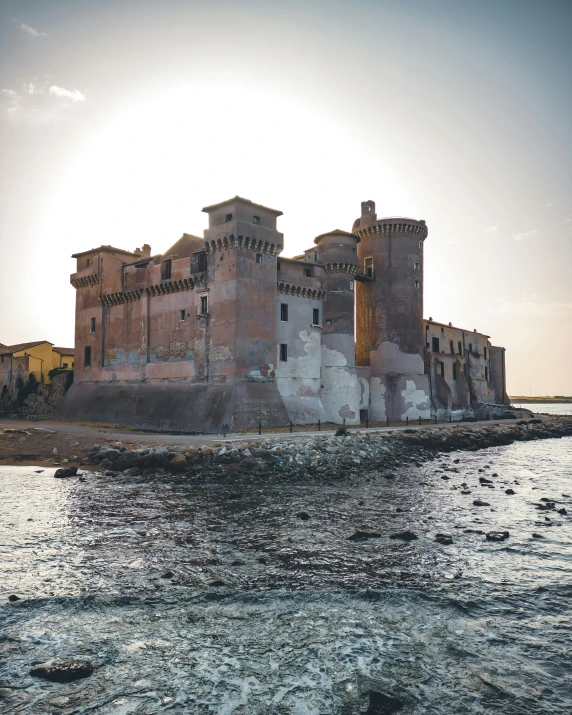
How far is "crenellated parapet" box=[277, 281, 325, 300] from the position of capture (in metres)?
33.7

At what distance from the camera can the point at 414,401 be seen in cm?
4094

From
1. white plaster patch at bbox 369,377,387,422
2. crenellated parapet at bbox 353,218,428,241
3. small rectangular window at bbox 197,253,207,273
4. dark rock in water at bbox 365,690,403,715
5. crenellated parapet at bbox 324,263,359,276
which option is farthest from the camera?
crenellated parapet at bbox 353,218,428,241

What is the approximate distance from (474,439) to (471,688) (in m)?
30.4

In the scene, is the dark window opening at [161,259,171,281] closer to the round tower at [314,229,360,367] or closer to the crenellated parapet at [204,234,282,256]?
the crenellated parapet at [204,234,282,256]

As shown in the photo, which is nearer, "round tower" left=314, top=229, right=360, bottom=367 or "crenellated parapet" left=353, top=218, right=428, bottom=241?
"round tower" left=314, top=229, right=360, bottom=367

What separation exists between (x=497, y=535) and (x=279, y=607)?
21.0ft

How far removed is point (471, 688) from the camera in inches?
244

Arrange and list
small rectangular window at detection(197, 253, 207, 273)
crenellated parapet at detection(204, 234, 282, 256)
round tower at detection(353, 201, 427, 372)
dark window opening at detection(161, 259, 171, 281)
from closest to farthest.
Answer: crenellated parapet at detection(204, 234, 282, 256) < small rectangular window at detection(197, 253, 207, 273) < dark window opening at detection(161, 259, 171, 281) < round tower at detection(353, 201, 427, 372)

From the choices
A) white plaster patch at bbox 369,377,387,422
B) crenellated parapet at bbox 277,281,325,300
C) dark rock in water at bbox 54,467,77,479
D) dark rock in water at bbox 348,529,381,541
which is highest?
crenellated parapet at bbox 277,281,325,300

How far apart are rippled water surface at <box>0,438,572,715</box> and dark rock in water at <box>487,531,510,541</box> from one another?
0.68 feet

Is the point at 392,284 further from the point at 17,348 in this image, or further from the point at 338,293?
the point at 17,348

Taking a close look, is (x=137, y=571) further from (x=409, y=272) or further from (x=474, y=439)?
(x=409, y=272)

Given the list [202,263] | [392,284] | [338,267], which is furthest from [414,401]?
[202,263]

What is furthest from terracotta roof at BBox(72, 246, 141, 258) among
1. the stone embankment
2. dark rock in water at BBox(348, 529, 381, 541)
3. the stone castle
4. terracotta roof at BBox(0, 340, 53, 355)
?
dark rock in water at BBox(348, 529, 381, 541)
